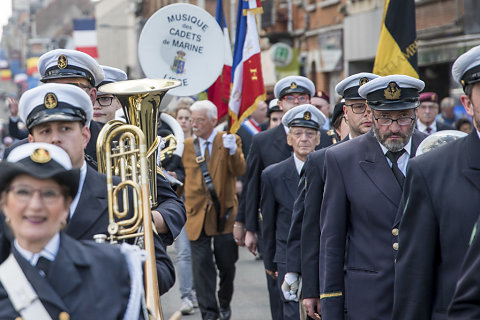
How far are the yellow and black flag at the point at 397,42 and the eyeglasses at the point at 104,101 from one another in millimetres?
3164

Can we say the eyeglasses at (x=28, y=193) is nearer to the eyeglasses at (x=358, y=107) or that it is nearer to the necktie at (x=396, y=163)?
the necktie at (x=396, y=163)

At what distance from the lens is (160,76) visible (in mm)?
8523

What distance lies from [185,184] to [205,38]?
2.12 meters

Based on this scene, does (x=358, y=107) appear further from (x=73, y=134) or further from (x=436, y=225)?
(x=73, y=134)

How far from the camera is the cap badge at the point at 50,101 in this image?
13.6ft

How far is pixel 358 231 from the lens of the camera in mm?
5410

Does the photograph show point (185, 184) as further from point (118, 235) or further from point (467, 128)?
point (118, 235)

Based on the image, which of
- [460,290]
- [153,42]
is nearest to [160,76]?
[153,42]

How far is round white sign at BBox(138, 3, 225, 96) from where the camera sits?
27.9 feet

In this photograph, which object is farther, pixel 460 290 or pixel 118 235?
pixel 118 235

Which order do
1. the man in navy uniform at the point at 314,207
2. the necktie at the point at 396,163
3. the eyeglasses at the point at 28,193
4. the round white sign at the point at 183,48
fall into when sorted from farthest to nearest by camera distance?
the round white sign at the point at 183,48 < the man in navy uniform at the point at 314,207 < the necktie at the point at 396,163 < the eyeglasses at the point at 28,193

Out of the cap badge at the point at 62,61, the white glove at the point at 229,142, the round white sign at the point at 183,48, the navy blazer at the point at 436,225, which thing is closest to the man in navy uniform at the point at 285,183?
the round white sign at the point at 183,48

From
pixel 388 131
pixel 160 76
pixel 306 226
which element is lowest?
pixel 306 226

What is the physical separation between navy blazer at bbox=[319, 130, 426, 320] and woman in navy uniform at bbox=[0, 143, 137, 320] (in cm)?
206
